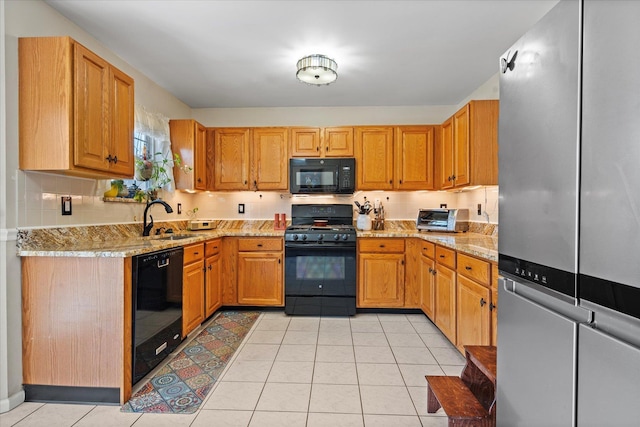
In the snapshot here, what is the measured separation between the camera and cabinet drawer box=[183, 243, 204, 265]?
8.71 ft

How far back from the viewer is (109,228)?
2539mm

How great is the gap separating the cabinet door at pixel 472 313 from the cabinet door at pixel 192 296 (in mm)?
2175

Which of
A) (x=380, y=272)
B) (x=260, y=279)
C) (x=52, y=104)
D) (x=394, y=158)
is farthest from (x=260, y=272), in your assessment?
(x=52, y=104)

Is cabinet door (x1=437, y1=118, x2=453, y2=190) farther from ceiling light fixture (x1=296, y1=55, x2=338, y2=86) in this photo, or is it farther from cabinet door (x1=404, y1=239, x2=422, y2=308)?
ceiling light fixture (x1=296, y1=55, x2=338, y2=86)

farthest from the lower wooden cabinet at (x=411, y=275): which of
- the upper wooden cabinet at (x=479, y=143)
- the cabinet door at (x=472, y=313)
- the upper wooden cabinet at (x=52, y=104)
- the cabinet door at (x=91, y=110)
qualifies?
the upper wooden cabinet at (x=52, y=104)

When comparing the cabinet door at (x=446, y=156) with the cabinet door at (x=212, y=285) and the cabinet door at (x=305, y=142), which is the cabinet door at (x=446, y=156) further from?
the cabinet door at (x=212, y=285)

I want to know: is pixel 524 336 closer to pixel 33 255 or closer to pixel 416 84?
pixel 33 255

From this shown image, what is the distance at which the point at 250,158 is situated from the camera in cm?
382

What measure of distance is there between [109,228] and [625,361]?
2990mm

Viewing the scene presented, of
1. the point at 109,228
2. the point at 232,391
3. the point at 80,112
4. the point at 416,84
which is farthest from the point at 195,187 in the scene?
the point at 416,84

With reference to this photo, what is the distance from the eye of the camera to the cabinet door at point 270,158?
12.5ft

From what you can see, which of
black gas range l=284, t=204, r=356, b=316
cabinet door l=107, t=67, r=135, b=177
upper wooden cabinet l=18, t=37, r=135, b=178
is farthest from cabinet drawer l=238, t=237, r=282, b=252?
upper wooden cabinet l=18, t=37, r=135, b=178

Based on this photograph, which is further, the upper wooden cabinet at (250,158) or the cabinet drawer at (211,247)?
the upper wooden cabinet at (250,158)

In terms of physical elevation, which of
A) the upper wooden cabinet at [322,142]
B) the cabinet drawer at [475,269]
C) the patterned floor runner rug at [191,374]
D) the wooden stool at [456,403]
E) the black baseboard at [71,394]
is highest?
the upper wooden cabinet at [322,142]
